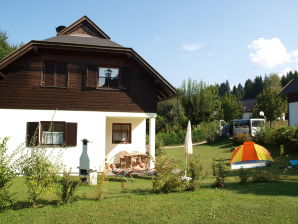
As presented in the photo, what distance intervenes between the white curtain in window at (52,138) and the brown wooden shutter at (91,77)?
Answer: 8.85 ft

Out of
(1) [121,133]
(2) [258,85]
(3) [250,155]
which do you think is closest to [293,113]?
(3) [250,155]

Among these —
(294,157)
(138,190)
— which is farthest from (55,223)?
(294,157)

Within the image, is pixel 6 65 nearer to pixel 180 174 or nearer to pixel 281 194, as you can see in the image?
pixel 180 174

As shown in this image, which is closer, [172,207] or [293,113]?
[172,207]

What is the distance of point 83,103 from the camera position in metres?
13.5

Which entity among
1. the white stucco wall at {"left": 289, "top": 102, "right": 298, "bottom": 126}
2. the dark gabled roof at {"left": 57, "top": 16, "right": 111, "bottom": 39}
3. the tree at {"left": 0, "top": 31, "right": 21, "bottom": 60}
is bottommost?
the white stucco wall at {"left": 289, "top": 102, "right": 298, "bottom": 126}

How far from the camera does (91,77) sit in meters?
13.7

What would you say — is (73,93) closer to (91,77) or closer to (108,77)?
(91,77)

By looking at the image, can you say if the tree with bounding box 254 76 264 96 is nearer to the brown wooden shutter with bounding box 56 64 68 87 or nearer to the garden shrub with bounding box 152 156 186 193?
the brown wooden shutter with bounding box 56 64 68 87

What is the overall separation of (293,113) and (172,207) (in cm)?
2050

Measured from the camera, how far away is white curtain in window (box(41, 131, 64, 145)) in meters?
13.1

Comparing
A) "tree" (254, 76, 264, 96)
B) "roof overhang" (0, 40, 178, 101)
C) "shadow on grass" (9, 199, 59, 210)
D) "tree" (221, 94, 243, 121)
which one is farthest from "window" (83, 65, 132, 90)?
"tree" (254, 76, 264, 96)

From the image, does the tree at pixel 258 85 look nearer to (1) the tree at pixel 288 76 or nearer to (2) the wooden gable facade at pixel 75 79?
(1) the tree at pixel 288 76

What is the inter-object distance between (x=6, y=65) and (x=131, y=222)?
9.92 metres
